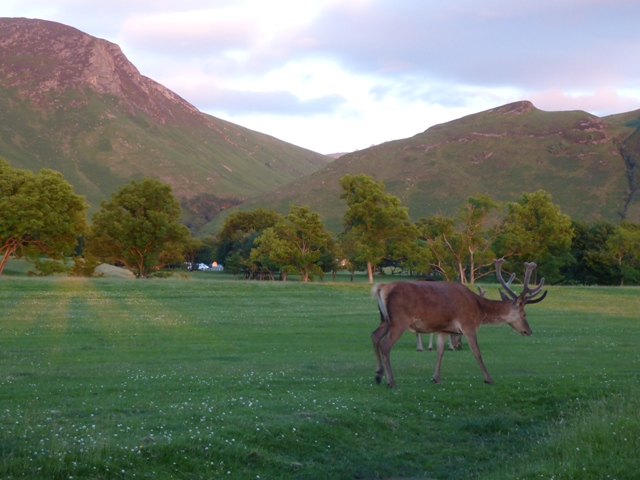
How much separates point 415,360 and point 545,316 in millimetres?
18086

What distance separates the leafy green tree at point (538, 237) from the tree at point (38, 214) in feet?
156

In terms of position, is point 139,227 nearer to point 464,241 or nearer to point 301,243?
point 301,243

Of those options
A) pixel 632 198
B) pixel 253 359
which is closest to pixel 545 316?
pixel 253 359

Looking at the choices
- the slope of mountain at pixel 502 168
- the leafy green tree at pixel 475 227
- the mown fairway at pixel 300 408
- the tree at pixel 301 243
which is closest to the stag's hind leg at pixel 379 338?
the mown fairway at pixel 300 408

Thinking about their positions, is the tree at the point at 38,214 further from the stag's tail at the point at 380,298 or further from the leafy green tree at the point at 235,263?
the stag's tail at the point at 380,298

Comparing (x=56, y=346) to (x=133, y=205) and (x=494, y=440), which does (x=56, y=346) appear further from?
(x=133, y=205)

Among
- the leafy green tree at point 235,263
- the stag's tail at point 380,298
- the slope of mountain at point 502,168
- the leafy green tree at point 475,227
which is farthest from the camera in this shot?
the slope of mountain at point 502,168

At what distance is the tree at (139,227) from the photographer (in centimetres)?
7106

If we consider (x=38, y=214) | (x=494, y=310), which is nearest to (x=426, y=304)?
(x=494, y=310)

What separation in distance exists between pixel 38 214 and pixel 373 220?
33657 millimetres

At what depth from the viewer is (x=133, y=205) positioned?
72125mm

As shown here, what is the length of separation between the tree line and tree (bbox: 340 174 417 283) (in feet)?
0.36

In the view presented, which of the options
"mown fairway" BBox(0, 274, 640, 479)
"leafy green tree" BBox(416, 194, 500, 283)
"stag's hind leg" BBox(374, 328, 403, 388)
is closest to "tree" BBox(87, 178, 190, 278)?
"leafy green tree" BBox(416, 194, 500, 283)

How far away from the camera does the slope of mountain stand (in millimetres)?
149875
